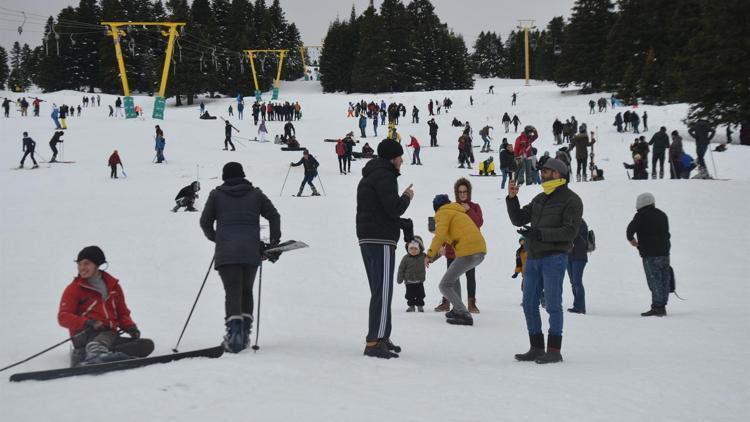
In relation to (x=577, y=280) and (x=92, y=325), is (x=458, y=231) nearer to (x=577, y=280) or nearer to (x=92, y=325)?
(x=577, y=280)

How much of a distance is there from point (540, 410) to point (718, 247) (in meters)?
11.4

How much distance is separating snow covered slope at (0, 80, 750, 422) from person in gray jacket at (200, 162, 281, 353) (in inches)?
14.7

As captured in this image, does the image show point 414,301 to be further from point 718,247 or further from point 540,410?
point 718,247

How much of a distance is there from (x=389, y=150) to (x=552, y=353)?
2327 mm

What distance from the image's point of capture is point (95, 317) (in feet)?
18.0

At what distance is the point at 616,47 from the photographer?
54.7m

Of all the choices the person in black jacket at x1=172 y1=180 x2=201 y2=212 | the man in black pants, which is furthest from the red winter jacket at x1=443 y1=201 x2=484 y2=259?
the man in black pants

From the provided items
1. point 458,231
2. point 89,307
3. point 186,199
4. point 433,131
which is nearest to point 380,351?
point 458,231

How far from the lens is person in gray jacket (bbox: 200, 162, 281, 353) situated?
5.74 m

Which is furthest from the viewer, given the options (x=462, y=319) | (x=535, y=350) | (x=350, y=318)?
(x=350, y=318)

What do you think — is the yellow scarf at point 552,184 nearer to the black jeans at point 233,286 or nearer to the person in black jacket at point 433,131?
the black jeans at point 233,286

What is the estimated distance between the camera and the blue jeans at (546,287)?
18.9 feet

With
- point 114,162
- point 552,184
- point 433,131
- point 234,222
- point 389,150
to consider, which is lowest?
point 234,222

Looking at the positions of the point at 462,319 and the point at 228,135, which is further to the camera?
the point at 228,135
